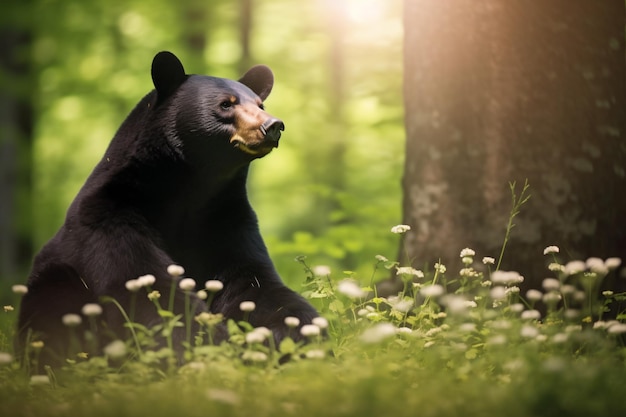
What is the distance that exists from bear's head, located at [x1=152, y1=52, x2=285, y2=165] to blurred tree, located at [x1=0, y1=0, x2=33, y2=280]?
7344mm

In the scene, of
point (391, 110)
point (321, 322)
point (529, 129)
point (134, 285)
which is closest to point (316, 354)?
point (321, 322)

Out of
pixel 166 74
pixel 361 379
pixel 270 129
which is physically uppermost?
pixel 166 74

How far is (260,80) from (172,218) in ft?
3.68

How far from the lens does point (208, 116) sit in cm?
405

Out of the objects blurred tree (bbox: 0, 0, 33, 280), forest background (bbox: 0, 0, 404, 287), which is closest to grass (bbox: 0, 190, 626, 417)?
forest background (bbox: 0, 0, 404, 287)

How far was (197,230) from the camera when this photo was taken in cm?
411

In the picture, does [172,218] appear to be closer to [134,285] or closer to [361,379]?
[134,285]

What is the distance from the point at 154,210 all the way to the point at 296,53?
10888 mm

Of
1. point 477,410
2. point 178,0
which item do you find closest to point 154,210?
point 477,410

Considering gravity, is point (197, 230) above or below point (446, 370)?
above

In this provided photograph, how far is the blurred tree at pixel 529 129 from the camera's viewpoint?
4.71 meters

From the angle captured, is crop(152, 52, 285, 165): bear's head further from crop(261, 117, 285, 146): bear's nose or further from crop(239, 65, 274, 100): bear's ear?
crop(239, 65, 274, 100): bear's ear

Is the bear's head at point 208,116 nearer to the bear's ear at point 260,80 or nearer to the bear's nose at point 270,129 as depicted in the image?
the bear's nose at point 270,129

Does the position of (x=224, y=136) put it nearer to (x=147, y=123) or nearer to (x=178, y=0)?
(x=147, y=123)
